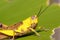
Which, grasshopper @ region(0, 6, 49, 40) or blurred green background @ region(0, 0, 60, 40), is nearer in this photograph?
grasshopper @ region(0, 6, 49, 40)

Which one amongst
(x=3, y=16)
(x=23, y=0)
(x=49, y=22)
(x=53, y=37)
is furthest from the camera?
(x=23, y=0)

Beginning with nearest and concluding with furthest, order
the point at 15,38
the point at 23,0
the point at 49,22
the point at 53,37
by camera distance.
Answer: the point at 53,37, the point at 15,38, the point at 49,22, the point at 23,0

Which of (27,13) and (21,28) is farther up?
(27,13)

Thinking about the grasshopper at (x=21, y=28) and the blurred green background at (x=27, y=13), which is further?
the blurred green background at (x=27, y=13)

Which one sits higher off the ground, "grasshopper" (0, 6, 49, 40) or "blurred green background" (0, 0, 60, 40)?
"blurred green background" (0, 0, 60, 40)

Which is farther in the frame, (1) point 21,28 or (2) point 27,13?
(2) point 27,13

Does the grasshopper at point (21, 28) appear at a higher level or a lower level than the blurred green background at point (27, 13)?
lower

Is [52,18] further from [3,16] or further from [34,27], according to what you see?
[3,16]

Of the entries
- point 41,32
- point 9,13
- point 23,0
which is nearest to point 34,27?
point 41,32
